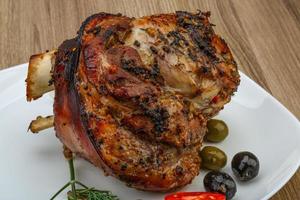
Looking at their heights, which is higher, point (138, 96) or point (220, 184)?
point (138, 96)

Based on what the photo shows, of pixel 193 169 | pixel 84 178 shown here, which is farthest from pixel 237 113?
pixel 84 178

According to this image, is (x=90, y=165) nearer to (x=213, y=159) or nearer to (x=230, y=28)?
(x=213, y=159)

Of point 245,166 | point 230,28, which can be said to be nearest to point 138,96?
point 245,166

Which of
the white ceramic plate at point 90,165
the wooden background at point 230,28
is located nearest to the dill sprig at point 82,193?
the white ceramic plate at point 90,165

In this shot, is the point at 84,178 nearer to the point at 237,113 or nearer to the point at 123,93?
the point at 123,93

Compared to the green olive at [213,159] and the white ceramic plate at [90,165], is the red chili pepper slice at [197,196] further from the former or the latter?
the green olive at [213,159]

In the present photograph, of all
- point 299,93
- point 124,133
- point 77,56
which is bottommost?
point 299,93
